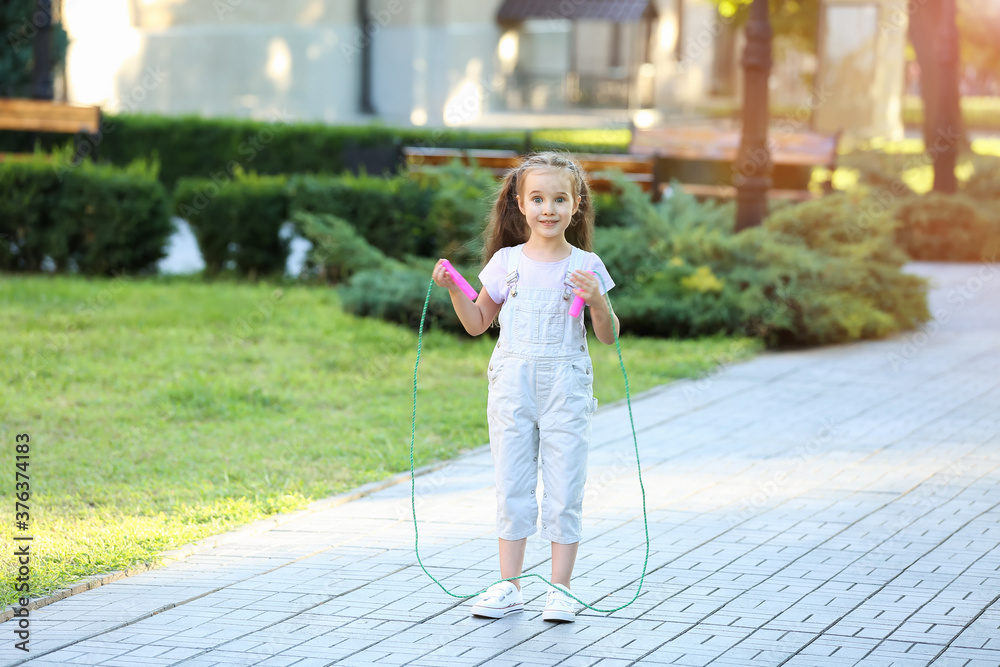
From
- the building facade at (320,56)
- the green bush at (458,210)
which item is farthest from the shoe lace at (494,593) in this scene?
the building facade at (320,56)

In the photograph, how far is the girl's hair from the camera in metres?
4.09

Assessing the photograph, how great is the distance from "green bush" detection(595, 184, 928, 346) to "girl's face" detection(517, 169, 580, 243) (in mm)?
5457

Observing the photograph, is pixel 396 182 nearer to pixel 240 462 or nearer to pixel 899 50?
pixel 240 462

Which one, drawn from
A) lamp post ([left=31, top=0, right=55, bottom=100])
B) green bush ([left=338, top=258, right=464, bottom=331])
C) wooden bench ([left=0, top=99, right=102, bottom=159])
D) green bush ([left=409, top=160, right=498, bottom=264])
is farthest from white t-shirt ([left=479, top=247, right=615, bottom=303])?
wooden bench ([left=0, top=99, right=102, bottom=159])

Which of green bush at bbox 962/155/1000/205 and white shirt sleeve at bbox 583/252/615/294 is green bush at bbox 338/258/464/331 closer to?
white shirt sleeve at bbox 583/252/615/294

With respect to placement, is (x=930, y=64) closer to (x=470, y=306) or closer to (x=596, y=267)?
(x=596, y=267)

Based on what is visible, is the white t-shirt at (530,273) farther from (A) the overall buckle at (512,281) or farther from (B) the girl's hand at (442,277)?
(B) the girl's hand at (442,277)

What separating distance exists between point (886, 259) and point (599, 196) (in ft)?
8.66

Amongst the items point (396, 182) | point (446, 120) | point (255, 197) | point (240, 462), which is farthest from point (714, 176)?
point (446, 120)

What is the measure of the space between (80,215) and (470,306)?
8642mm

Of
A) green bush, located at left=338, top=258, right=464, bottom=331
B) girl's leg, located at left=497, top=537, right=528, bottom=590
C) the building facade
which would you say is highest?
the building facade

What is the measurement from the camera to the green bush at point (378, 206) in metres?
11.3

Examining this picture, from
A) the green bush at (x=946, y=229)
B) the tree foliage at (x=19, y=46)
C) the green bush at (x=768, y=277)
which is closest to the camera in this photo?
the green bush at (x=768, y=277)

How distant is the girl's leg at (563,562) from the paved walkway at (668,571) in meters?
0.16
